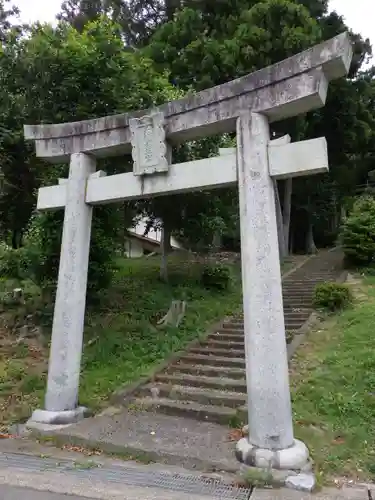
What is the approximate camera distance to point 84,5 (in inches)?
821

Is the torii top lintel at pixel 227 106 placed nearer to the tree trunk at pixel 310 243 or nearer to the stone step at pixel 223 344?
the stone step at pixel 223 344

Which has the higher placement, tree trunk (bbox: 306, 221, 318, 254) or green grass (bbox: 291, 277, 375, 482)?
tree trunk (bbox: 306, 221, 318, 254)

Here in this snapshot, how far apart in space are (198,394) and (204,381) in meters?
0.51

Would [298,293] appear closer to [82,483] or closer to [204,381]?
[204,381]

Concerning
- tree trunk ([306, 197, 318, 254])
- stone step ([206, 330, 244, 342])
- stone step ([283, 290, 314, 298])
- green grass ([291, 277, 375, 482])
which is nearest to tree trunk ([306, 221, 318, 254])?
tree trunk ([306, 197, 318, 254])

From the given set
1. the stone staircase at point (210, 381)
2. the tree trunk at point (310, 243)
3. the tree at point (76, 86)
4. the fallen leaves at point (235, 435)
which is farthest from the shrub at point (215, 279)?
the tree trunk at point (310, 243)

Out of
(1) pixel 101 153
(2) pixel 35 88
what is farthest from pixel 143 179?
(2) pixel 35 88

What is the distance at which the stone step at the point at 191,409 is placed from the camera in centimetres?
621

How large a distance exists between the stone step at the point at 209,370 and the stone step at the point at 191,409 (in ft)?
3.35

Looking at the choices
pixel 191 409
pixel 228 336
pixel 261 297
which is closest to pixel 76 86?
pixel 228 336

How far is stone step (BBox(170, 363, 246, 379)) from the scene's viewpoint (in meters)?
7.59

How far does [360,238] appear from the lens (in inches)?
543

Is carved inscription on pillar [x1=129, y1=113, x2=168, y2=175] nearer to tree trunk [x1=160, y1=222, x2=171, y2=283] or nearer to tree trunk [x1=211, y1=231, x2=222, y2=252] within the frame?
tree trunk [x1=160, y1=222, x2=171, y2=283]

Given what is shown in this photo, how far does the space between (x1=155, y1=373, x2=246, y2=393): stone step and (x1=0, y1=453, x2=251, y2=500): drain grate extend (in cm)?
260
